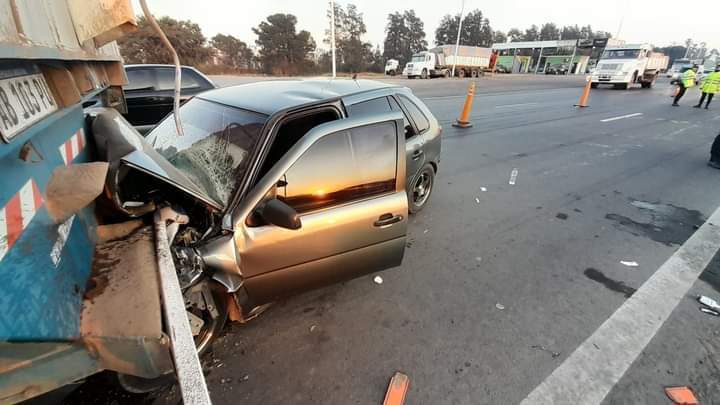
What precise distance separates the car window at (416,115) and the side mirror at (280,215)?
2428 mm

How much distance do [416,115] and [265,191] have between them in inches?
103

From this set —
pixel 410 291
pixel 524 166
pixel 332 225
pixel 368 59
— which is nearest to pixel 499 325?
pixel 410 291

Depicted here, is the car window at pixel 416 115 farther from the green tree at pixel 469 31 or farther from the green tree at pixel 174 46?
the green tree at pixel 469 31

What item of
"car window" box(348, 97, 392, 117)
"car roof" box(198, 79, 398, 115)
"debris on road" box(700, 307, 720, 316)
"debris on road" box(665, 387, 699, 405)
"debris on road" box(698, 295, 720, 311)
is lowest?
"debris on road" box(700, 307, 720, 316)

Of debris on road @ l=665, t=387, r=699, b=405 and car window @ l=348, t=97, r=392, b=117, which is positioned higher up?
car window @ l=348, t=97, r=392, b=117

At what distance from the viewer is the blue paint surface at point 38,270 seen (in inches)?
Answer: 40.8

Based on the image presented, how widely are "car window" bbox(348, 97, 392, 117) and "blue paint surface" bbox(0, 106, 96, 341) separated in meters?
2.05

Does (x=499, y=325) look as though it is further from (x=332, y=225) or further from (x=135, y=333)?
(x=135, y=333)

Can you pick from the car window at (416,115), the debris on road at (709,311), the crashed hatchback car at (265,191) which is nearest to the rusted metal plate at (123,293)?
the crashed hatchback car at (265,191)

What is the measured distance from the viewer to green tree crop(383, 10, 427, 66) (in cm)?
7050

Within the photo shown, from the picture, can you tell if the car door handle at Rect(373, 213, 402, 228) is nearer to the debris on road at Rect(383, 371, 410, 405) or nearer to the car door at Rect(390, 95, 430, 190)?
the debris on road at Rect(383, 371, 410, 405)

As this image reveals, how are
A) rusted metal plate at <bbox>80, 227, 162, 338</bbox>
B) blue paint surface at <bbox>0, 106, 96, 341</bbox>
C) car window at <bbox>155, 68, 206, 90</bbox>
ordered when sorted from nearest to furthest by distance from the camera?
blue paint surface at <bbox>0, 106, 96, 341</bbox>, rusted metal plate at <bbox>80, 227, 162, 338</bbox>, car window at <bbox>155, 68, 206, 90</bbox>

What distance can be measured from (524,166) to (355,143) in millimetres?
5349

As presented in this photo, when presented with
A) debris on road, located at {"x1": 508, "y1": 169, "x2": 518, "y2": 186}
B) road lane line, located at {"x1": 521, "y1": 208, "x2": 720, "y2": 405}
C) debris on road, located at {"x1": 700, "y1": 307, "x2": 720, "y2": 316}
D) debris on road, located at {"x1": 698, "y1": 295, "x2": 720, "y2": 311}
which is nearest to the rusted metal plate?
road lane line, located at {"x1": 521, "y1": 208, "x2": 720, "y2": 405}
